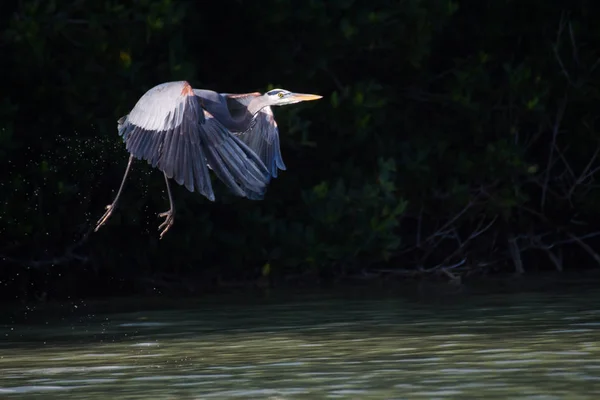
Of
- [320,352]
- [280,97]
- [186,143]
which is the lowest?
[320,352]

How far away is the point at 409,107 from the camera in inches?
671

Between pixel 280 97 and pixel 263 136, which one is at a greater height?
pixel 280 97

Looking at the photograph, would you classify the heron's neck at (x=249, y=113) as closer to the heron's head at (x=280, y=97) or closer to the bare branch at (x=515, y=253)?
the heron's head at (x=280, y=97)

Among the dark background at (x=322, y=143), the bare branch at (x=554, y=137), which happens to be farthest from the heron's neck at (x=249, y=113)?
the bare branch at (x=554, y=137)

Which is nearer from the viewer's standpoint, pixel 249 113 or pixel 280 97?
pixel 249 113

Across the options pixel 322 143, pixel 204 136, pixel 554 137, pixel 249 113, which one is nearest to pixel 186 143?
pixel 204 136

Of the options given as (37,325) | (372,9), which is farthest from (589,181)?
(37,325)

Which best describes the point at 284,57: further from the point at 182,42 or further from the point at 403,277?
the point at 403,277

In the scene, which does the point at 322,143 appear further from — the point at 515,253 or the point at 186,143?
the point at 186,143

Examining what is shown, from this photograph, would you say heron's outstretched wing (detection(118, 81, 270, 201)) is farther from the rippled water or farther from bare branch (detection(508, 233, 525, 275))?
bare branch (detection(508, 233, 525, 275))

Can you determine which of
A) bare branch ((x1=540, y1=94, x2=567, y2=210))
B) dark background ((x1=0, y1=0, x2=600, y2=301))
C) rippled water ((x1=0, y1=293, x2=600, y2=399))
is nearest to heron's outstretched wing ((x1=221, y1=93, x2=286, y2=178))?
rippled water ((x1=0, y1=293, x2=600, y2=399))

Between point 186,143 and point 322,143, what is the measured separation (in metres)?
6.01

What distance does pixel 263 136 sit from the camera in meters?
11.9

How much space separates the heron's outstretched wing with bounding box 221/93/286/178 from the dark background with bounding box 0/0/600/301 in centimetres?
250
